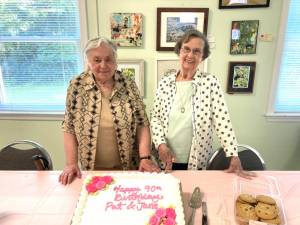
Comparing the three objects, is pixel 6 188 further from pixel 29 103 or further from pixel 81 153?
pixel 29 103

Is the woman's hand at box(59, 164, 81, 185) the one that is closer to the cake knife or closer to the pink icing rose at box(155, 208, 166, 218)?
the pink icing rose at box(155, 208, 166, 218)

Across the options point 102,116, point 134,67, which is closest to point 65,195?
point 102,116

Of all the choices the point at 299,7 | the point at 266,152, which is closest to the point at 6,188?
the point at 266,152

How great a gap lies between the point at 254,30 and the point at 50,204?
1.98m

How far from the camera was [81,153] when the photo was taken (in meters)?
1.47

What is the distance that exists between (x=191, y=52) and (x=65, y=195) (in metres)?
0.97

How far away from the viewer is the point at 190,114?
150cm

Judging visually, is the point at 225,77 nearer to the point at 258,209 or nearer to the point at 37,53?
the point at 258,209

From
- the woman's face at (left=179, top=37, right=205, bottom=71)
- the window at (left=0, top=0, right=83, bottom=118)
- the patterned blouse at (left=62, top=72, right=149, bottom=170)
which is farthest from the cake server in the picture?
the window at (left=0, top=0, right=83, bottom=118)

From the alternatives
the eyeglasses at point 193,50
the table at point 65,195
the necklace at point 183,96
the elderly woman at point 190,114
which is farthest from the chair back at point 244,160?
the eyeglasses at point 193,50

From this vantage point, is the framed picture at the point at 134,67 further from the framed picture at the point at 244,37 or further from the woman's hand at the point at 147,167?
the woman's hand at the point at 147,167

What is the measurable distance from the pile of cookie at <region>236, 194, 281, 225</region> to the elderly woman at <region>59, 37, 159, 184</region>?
1.51ft

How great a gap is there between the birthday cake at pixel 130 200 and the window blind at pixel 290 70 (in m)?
1.74

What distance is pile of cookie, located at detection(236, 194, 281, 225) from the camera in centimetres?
96
